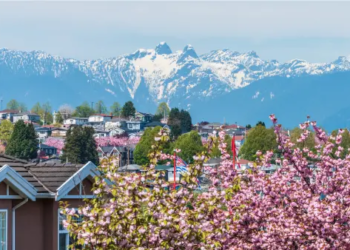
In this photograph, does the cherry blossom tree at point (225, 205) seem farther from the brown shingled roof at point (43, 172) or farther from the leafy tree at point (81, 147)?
the leafy tree at point (81, 147)

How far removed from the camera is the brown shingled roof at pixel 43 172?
76.7 feet

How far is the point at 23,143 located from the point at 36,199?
15693cm

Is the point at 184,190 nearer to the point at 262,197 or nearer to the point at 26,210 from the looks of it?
the point at 262,197

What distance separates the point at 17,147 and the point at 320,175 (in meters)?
158

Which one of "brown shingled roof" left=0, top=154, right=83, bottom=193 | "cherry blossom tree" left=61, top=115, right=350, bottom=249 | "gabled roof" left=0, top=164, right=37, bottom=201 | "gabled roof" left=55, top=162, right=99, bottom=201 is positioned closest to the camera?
"cherry blossom tree" left=61, top=115, right=350, bottom=249

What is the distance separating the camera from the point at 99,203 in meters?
16.4

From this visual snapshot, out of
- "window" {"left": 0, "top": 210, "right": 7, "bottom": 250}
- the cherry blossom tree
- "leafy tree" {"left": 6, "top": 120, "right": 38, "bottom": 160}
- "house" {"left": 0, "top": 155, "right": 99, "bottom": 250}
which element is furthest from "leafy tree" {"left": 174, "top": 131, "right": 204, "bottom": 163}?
the cherry blossom tree

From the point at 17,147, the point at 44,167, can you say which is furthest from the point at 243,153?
the point at 44,167

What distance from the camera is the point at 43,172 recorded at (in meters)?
23.9

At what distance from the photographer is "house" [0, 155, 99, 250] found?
2239cm

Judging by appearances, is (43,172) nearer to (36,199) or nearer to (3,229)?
(36,199)

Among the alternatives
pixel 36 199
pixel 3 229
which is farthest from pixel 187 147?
pixel 3 229

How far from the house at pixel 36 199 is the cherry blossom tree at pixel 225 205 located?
264 cm

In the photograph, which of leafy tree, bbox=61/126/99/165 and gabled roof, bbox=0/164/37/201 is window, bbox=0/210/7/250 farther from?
leafy tree, bbox=61/126/99/165
